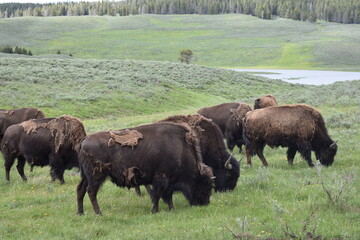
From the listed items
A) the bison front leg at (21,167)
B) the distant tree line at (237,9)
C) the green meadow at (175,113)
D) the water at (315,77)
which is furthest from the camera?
the distant tree line at (237,9)

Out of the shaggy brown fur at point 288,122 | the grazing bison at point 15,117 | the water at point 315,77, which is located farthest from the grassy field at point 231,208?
the water at point 315,77

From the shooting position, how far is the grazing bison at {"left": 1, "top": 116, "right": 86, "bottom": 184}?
11281mm

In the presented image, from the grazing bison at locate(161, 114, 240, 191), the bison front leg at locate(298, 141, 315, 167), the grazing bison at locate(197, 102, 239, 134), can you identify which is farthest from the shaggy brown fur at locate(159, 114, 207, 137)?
the grazing bison at locate(197, 102, 239, 134)

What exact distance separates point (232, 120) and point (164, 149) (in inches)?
259

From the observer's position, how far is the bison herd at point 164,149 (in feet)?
26.9

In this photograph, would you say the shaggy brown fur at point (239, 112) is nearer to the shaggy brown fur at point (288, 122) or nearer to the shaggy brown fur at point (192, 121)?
the shaggy brown fur at point (288, 122)

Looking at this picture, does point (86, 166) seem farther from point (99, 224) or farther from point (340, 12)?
point (340, 12)

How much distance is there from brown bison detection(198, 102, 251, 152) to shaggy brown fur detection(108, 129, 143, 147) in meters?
6.45

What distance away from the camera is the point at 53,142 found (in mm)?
11312

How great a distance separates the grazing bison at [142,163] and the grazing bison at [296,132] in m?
4.07

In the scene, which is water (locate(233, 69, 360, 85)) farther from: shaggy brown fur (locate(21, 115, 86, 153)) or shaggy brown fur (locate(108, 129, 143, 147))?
shaggy brown fur (locate(108, 129, 143, 147))

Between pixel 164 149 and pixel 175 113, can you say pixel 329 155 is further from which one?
pixel 175 113

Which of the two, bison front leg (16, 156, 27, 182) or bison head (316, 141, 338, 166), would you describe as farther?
bison front leg (16, 156, 27, 182)

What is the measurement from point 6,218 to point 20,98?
22.9m
